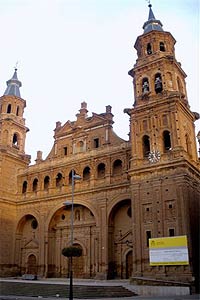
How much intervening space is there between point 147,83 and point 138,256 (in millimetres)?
17467

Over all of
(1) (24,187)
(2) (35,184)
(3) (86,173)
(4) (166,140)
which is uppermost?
(4) (166,140)

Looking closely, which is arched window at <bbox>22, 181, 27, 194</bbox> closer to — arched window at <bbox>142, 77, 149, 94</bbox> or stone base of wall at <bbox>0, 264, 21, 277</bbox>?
stone base of wall at <bbox>0, 264, 21, 277</bbox>

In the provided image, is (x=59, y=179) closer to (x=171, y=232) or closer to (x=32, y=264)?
(x=32, y=264)

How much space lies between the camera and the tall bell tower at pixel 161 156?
91.5 ft

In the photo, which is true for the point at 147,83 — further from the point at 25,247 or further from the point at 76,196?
the point at 25,247

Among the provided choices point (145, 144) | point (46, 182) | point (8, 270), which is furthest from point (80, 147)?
point (8, 270)

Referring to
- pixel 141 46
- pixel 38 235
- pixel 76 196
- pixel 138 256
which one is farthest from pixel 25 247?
pixel 141 46

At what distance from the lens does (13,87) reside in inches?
1959

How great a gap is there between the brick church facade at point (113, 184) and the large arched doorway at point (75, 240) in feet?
0.36

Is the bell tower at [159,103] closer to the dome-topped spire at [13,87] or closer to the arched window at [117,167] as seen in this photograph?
the arched window at [117,167]

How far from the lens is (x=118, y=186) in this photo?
34375mm

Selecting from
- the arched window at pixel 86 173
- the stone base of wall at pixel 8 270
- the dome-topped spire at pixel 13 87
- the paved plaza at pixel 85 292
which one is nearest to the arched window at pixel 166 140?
the arched window at pixel 86 173

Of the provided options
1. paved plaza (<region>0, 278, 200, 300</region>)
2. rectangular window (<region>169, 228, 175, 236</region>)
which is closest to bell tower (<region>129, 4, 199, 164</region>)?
rectangular window (<region>169, 228, 175, 236</region>)

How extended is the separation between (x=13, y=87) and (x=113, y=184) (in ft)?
79.5
